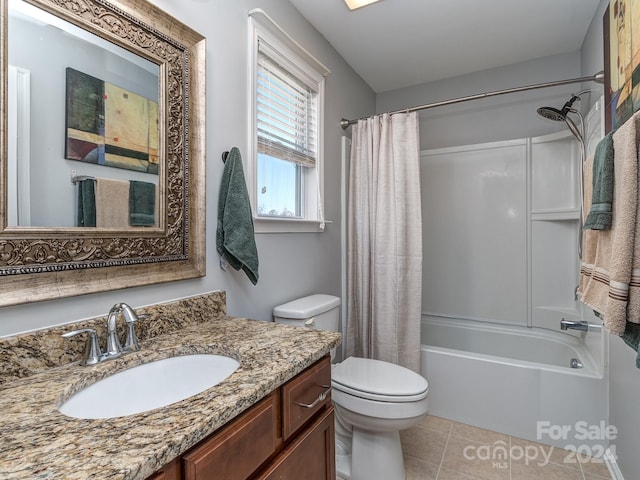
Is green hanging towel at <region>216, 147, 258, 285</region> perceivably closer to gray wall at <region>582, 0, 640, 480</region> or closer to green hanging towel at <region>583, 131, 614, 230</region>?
green hanging towel at <region>583, 131, 614, 230</region>

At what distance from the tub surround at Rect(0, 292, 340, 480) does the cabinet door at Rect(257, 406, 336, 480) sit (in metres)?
0.20

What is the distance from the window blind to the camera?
5.38 feet

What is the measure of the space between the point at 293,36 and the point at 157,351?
5.68 feet

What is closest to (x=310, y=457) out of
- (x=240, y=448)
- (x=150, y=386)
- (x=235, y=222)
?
(x=240, y=448)

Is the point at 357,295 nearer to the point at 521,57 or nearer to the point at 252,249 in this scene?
the point at 252,249

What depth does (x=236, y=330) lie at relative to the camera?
1.15 metres

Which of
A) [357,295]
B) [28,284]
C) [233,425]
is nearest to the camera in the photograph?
[233,425]

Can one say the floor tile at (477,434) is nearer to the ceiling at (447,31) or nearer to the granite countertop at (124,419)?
the granite countertop at (124,419)

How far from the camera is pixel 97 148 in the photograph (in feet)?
3.15

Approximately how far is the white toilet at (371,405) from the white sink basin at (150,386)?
25.7 inches

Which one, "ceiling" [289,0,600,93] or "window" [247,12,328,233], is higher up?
"ceiling" [289,0,600,93]

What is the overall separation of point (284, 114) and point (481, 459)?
6.92ft

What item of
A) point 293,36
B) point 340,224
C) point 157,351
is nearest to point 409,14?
point 293,36

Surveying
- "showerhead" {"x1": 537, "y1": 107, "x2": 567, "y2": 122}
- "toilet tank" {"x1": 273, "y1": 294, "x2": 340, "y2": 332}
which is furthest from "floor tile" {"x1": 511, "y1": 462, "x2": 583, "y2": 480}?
"showerhead" {"x1": 537, "y1": 107, "x2": 567, "y2": 122}
